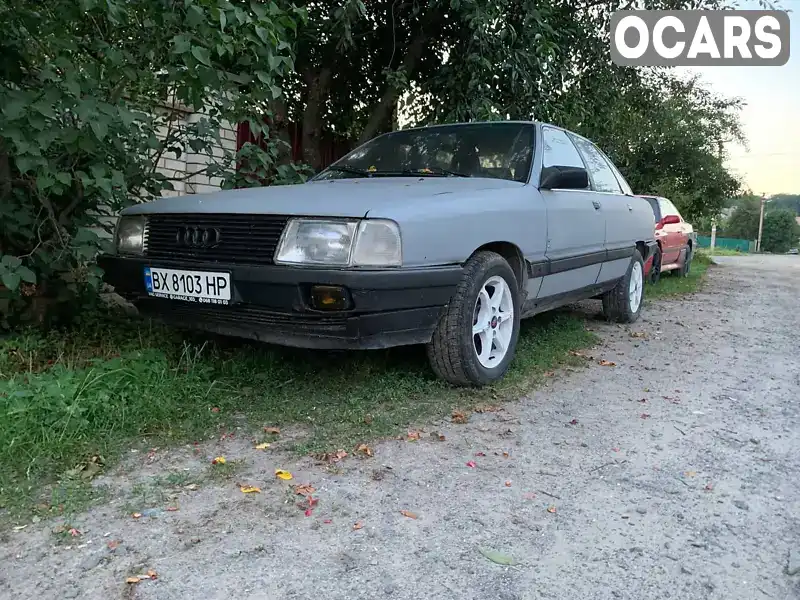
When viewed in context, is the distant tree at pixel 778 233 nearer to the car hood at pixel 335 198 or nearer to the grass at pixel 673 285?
the grass at pixel 673 285

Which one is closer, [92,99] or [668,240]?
[92,99]

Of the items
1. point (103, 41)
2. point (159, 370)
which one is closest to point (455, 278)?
point (159, 370)

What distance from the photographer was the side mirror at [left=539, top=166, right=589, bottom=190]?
3.92 metres

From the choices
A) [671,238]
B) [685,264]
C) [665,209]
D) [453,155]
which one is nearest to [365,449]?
[453,155]

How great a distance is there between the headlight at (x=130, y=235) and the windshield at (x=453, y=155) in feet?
4.21

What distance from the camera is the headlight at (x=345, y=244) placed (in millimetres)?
2789

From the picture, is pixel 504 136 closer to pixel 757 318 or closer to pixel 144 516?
pixel 144 516

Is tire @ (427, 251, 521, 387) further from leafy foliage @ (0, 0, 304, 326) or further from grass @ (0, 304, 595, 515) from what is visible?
leafy foliage @ (0, 0, 304, 326)

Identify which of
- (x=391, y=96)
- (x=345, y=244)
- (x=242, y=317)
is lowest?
(x=242, y=317)

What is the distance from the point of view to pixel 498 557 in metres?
1.94

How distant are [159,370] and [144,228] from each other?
0.77 m

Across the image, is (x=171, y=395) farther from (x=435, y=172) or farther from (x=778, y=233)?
(x=778, y=233)

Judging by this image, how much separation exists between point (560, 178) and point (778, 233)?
81804mm

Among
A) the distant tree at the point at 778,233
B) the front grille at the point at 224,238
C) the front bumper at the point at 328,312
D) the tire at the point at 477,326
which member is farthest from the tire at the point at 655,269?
the distant tree at the point at 778,233
